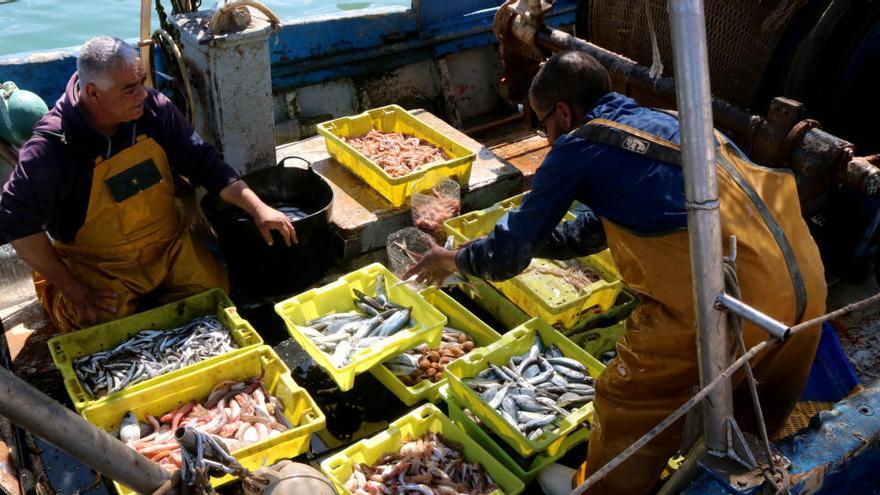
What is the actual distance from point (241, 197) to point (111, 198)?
2.46 ft

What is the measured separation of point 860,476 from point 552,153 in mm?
1752

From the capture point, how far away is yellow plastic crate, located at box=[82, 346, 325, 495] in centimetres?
367

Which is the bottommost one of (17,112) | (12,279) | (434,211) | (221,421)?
(12,279)

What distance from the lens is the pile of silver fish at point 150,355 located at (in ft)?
13.5

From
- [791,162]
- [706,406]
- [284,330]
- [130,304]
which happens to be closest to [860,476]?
[706,406]

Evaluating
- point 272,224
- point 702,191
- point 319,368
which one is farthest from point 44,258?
point 702,191

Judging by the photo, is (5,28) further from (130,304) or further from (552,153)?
(552,153)

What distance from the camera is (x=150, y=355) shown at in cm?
429

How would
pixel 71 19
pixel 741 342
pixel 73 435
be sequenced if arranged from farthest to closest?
pixel 71 19, pixel 741 342, pixel 73 435

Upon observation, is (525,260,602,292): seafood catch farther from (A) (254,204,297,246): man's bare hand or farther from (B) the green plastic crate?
(A) (254,204,297,246): man's bare hand

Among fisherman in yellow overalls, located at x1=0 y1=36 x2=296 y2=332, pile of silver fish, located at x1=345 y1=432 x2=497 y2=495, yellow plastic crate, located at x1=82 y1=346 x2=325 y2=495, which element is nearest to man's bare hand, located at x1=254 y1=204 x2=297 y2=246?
fisherman in yellow overalls, located at x1=0 y1=36 x2=296 y2=332

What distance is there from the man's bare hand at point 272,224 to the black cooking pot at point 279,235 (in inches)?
4.7

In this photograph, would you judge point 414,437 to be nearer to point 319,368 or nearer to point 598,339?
point 319,368

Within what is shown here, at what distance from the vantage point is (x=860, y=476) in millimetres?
2865
